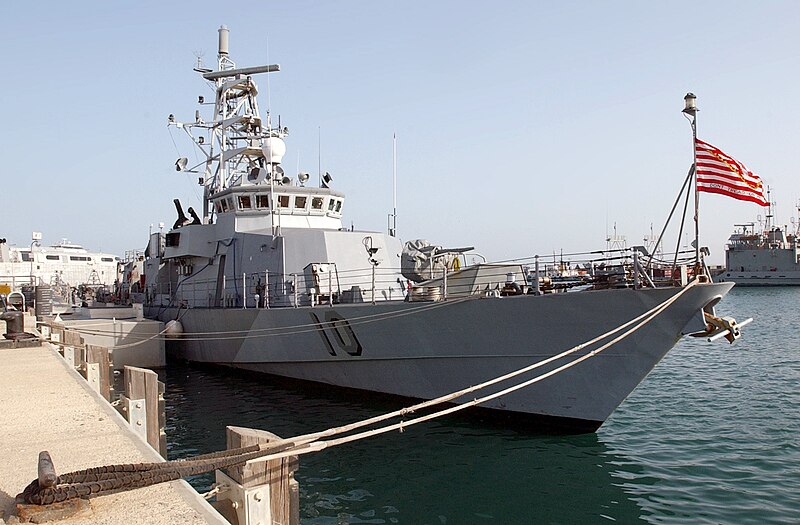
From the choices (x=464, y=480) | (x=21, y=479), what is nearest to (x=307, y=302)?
(x=464, y=480)

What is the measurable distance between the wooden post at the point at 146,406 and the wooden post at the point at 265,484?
185 centimetres

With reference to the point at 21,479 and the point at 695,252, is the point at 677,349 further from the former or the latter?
the point at 21,479

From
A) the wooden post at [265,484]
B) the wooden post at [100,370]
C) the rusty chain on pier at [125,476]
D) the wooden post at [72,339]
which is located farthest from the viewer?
the wooden post at [72,339]

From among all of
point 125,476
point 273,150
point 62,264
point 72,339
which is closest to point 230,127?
point 273,150

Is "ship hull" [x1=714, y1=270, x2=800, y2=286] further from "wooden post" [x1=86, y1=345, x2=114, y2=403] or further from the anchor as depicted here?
"wooden post" [x1=86, y1=345, x2=114, y2=403]

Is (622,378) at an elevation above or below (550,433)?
above

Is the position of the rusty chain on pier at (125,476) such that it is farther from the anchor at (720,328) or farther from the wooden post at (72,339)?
the wooden post at (72,339)

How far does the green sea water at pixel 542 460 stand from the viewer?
6.52 meters

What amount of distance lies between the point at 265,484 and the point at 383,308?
24.9 ft

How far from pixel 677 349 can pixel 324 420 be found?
13351 millimetres

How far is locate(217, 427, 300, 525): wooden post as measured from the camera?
113 inches

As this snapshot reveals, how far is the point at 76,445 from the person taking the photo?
12.9 feet

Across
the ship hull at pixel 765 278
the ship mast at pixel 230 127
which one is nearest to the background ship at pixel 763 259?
the ship hull at pixel 765 278

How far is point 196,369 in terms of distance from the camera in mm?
15844
